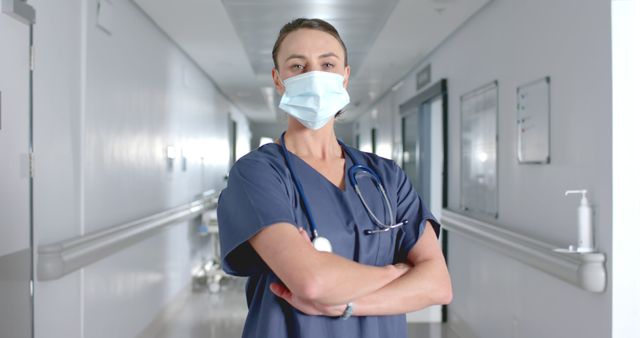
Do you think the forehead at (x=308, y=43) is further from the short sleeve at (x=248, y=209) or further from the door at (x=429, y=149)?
the door at (x=429, y=149)

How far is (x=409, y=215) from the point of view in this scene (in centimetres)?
143

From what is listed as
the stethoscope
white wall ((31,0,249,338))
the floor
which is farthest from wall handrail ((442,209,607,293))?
white wall ((31,0,249,338))

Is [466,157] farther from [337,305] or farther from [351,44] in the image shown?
[337,305]

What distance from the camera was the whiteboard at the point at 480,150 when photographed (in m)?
4.37

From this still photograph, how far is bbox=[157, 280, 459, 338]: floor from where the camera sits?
4.96 m

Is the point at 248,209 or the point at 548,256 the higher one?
the point at 248,209

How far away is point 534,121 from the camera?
3510mm

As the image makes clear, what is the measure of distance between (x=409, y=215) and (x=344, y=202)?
20 centimetres

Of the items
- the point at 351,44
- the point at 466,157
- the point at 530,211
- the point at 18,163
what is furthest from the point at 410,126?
the point at 18,163

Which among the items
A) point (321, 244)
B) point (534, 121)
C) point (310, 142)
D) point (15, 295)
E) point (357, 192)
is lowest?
point (15, 295)

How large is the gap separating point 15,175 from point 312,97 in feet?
5.52

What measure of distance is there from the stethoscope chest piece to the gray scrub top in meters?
0.04
